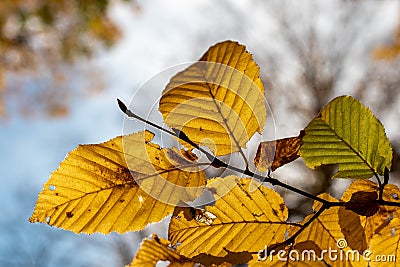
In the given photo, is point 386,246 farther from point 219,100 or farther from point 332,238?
point 219,100

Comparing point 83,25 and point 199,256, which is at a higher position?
point 83,25

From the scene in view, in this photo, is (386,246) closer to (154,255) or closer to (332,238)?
(332,238)

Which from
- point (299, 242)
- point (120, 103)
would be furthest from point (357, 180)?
point (120, 103)

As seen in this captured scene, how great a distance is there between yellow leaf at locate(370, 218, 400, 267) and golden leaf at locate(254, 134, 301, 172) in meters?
0.08

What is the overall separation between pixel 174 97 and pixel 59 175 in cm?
9

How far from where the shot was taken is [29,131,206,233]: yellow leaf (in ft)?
0.80

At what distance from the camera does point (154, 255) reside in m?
0.26

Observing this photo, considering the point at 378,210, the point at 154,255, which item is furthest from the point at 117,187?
the point at 378,210

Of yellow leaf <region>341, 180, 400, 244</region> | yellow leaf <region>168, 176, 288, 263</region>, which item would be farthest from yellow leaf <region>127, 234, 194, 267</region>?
yellow leaf <region>341, 180, 400, 244</region>

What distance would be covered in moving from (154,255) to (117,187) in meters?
0.05

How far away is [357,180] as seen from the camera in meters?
0.27

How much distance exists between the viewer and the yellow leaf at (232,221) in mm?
264

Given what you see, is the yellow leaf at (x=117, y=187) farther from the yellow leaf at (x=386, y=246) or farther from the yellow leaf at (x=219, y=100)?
the yellow leaf at (x=386, y=246)

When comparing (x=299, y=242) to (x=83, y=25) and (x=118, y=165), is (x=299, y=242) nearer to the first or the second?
(x=118, y=165)
